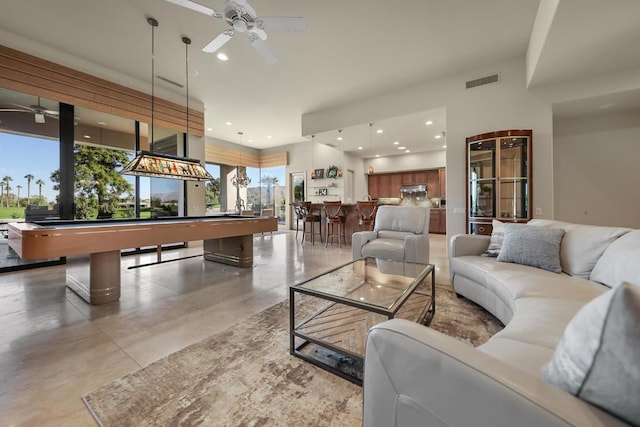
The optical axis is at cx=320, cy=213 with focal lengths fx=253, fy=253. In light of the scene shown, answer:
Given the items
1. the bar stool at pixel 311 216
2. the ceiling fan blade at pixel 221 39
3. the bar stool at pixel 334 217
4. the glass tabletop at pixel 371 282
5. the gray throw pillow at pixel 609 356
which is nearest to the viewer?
the gray throw pillow at pixel 609 356

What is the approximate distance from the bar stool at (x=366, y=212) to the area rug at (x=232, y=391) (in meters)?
3.82

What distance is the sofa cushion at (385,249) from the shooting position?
343 cm

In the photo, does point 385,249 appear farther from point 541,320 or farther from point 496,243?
point 541,320

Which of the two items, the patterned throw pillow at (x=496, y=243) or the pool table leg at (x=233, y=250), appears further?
the pool table leg at (x=233, y=250)

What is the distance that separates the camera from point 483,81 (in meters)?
4.45

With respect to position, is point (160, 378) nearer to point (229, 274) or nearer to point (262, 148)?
point (229, 274)

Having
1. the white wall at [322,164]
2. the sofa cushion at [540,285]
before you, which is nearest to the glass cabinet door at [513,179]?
the sofa cushion at [540,285]

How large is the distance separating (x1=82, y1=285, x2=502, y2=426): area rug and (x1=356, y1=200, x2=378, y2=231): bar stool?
12.5 feet

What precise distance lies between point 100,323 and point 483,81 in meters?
6.22

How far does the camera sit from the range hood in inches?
142

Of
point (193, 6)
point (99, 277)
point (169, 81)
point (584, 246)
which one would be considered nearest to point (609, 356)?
point (584, 246)

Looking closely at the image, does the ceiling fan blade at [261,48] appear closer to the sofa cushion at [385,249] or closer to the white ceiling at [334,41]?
the white ceiling at [334,41]

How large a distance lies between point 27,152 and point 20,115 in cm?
58

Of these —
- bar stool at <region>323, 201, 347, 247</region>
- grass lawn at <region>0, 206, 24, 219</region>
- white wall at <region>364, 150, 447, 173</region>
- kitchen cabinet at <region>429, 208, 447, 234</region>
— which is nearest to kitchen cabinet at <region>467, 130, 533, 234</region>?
bar stool at <region>323, 201, 347, 247</region>
